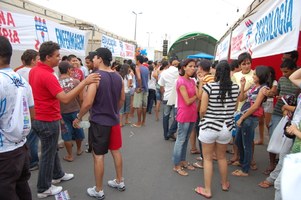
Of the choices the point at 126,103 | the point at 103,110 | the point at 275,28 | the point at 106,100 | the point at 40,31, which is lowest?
the point at 126,103

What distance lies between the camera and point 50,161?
3.19m

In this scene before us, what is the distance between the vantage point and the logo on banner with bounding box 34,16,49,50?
18.0 feet

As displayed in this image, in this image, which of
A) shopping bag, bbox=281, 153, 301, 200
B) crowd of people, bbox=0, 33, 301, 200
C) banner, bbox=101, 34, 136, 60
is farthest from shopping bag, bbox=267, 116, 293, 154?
banner, bbox=101, 34, 136, 60

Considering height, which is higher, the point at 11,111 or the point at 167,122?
the point at 11,111

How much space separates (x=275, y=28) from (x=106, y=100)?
7.53ft

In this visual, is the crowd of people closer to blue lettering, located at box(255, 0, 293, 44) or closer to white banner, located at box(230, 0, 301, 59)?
white banner, located at box(230, 0, 301, 59)

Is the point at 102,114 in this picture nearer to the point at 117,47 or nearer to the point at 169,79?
the point at 169,79

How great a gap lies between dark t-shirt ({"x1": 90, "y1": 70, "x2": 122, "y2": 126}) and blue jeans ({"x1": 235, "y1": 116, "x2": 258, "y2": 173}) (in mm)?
2051

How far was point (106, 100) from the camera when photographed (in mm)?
3117

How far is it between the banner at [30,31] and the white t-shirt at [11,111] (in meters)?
2.99

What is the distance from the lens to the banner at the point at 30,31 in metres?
4.69

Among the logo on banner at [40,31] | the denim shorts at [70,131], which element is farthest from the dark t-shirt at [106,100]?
the logo on banner at [40,31]

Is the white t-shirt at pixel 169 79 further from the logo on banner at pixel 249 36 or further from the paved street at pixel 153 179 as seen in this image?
the logo on banner at pixel 249 36

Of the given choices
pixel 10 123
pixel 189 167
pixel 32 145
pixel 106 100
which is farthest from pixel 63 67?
pixel 189 167
